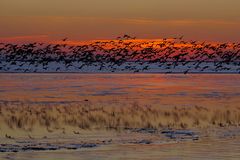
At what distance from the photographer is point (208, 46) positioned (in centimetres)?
5931

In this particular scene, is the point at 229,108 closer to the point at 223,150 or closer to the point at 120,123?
the point at 120,123

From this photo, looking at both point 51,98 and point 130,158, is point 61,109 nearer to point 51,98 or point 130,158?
point 51,98

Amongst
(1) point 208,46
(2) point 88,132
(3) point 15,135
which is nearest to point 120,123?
(2) point 88,132

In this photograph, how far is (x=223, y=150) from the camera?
1330 centimetres

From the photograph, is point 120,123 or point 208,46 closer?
point 120,123

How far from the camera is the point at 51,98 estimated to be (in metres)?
27.3

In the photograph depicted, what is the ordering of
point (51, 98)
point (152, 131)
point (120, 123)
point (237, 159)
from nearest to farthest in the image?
point (237, 159) → point (152, 131) → point (120, 123) → point (51, 98)

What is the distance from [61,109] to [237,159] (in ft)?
33.5

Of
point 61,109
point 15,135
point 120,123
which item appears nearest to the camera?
point 15,135

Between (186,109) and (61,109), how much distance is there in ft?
12.4

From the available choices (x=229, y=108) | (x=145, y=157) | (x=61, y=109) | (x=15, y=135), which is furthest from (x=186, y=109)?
(x=145, y=157)

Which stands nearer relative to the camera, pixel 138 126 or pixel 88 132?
pixel 88 132

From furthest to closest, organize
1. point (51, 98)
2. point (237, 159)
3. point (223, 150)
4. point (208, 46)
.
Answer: point (208, 46) < point (51, 98) < point (223, 150) < point (237, 159)

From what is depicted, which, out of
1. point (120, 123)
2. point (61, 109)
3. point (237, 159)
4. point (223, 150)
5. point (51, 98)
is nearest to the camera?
point (237, 159)
